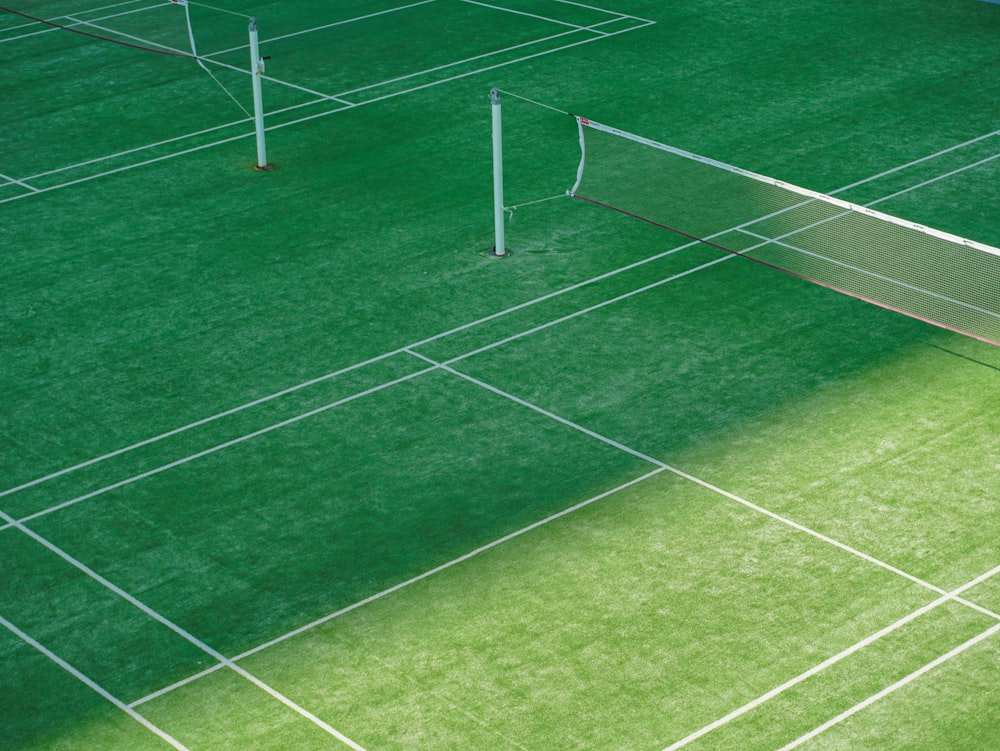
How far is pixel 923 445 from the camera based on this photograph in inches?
489

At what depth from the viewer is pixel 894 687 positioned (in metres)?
9.77

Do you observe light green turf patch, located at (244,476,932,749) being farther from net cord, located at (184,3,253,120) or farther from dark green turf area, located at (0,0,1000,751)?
net cord, located at (184,3,253,120)

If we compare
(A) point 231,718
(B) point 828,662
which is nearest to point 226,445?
(A) point 231,718

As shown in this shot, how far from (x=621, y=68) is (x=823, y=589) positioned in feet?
38.6

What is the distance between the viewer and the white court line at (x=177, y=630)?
9641 mm

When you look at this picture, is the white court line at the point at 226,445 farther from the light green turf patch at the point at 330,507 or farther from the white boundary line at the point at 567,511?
the white boundary line at the point at 567,511

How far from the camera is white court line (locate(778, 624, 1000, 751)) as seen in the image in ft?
30.7

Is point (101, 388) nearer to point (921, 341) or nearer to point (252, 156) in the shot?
point (252, 156)

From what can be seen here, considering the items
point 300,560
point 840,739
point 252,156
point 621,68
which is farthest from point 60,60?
point 840,739

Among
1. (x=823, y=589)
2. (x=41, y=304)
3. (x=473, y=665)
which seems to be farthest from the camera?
(x=41, y=304)

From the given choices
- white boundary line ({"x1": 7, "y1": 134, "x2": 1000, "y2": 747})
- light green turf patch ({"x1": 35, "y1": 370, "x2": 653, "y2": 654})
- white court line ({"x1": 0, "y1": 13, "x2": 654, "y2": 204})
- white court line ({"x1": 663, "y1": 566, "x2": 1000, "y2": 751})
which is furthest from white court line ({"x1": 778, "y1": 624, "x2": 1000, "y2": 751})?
white court line ({"x1": 0, "y1": 13, "x2": 654, "y2": 204})

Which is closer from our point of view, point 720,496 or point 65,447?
point 720,496

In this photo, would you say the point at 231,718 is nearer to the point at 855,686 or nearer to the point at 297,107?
the point at 855,686

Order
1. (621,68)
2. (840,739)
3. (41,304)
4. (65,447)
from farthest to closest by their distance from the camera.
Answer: (621,68)
(41,304)
(65,447)
(840,739)
